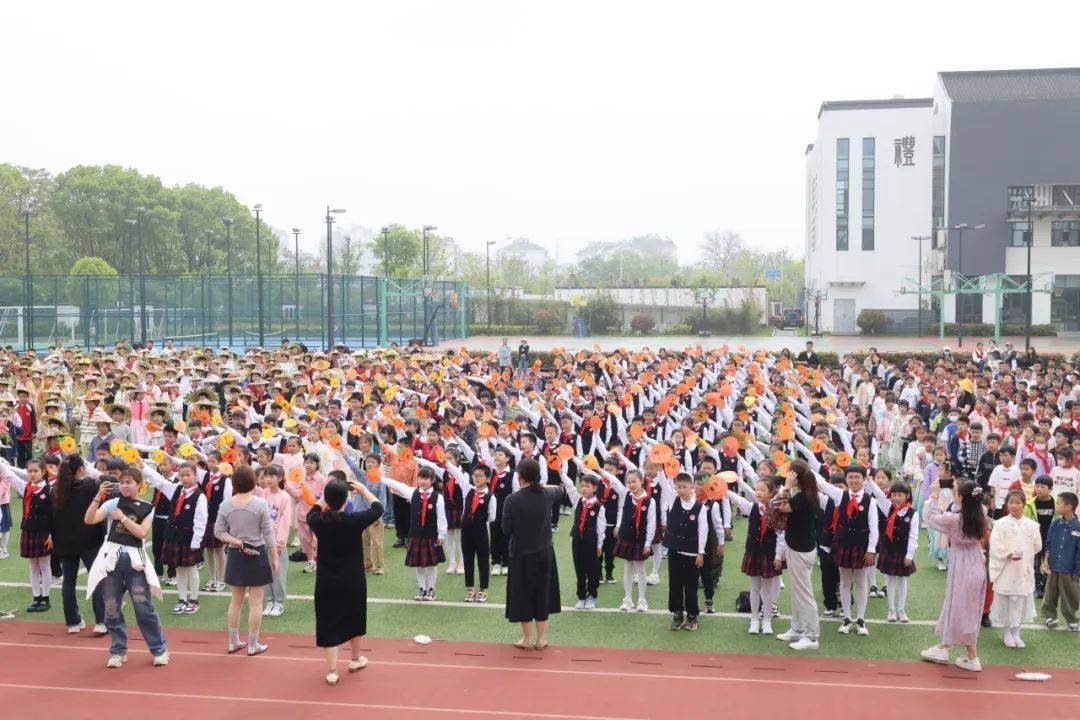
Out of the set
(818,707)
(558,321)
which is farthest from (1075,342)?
(818,707)

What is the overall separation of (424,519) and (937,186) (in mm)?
57590

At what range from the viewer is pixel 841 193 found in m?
61.2

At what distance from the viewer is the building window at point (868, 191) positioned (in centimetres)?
6053

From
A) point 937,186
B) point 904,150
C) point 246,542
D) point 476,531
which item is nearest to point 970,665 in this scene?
Answer: point 476,531

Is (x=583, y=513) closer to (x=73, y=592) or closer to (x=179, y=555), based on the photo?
(x=179, y=555)

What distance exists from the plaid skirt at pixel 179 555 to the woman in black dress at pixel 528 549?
10.2 feet

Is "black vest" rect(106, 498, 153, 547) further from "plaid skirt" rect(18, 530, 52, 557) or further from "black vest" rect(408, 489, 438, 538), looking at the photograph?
"black vest" rect(408, 489, 438, 538)

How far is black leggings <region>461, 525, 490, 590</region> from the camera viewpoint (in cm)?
965

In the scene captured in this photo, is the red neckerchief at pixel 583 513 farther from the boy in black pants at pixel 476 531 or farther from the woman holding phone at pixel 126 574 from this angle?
the woman holding phone at pixel 126 574

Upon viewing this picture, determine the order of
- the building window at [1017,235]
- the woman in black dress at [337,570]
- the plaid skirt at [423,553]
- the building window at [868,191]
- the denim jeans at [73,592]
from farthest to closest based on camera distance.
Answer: the building window at [868,191]
the building window at [1017,235]
the plaid skirt at [423,553]
the denim jeans at [73,592]
the woman in black dress at [337,570]

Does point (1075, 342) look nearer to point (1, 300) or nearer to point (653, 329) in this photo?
point (653, 329)

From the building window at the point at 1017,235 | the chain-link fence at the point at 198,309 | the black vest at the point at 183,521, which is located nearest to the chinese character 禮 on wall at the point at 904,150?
the building window at the point at 1017,235

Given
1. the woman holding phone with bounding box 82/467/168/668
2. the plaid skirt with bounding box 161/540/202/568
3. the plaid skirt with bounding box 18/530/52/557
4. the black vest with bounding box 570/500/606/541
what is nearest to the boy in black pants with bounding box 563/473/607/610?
the black vest with bounding box 570/500/606/541

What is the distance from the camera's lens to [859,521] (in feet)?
28.5
